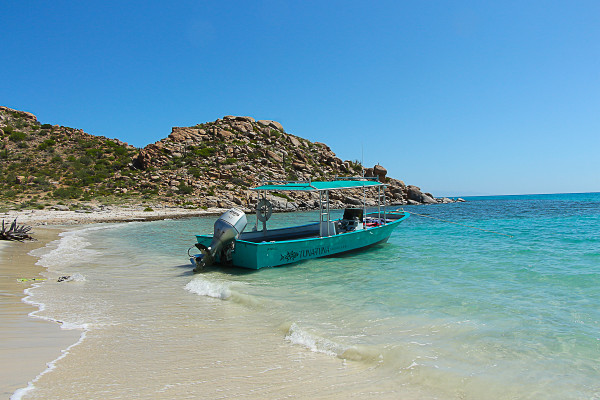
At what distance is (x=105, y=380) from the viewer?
3.75 m

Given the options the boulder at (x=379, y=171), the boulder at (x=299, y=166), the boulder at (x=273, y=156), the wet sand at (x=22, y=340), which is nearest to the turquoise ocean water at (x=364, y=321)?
the wet sand at (x=22, y=340)

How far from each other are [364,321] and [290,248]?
17.4 feet

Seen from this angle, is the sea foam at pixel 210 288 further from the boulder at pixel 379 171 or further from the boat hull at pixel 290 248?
the boulder at pixel 379 171

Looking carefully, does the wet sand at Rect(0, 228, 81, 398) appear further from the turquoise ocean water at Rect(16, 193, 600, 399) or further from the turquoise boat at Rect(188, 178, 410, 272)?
the turquoise boat at Rect(188, 178, 410, 272)

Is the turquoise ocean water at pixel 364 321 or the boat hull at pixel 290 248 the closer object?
the turquoise ocean water at pixel 364 321

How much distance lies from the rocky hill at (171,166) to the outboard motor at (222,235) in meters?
30.7

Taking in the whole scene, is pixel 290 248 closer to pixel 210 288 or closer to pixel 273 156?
pixel 210 288

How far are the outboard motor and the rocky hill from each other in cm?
3074

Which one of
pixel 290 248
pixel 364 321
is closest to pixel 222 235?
pixel 290 248

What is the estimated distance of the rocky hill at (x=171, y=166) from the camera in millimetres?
42844

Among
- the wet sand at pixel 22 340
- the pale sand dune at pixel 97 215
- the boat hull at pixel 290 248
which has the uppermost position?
the pale sand dune at pixel 97 215

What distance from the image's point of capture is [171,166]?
171ft

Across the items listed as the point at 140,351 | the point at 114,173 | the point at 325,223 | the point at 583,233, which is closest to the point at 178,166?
the point at 114,173

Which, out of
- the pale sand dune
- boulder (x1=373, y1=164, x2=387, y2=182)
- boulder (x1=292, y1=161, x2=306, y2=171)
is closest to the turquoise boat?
the pale sand dune
